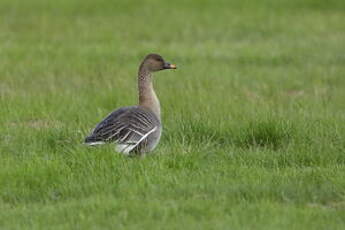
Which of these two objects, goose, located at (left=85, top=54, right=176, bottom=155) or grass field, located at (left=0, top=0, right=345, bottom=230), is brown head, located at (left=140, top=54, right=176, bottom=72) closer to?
goose, located at (left=85, top=54, right=176, bottom=155)

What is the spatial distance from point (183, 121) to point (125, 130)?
1.69 metres

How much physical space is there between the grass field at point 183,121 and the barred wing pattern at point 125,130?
147 mm

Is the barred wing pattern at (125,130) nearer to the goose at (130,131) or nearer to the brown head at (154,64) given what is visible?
the goose at (130,131)

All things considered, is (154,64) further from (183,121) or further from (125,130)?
(125,130)

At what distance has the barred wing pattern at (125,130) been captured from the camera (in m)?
8.32

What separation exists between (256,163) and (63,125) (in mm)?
2594

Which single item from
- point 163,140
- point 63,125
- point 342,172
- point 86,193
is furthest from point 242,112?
point 86,193

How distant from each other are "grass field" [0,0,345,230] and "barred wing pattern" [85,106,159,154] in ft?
0.48

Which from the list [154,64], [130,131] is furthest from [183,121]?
[130,131]

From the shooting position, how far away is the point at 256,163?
8602 mm

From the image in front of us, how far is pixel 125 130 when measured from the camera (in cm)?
841

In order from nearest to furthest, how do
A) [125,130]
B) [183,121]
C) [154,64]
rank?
[125,130]
[154,64]
[183,121]

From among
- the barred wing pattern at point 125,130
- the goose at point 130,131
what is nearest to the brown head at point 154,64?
the goose at point 130,131

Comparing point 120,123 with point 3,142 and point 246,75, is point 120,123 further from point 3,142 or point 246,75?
point 246,75
